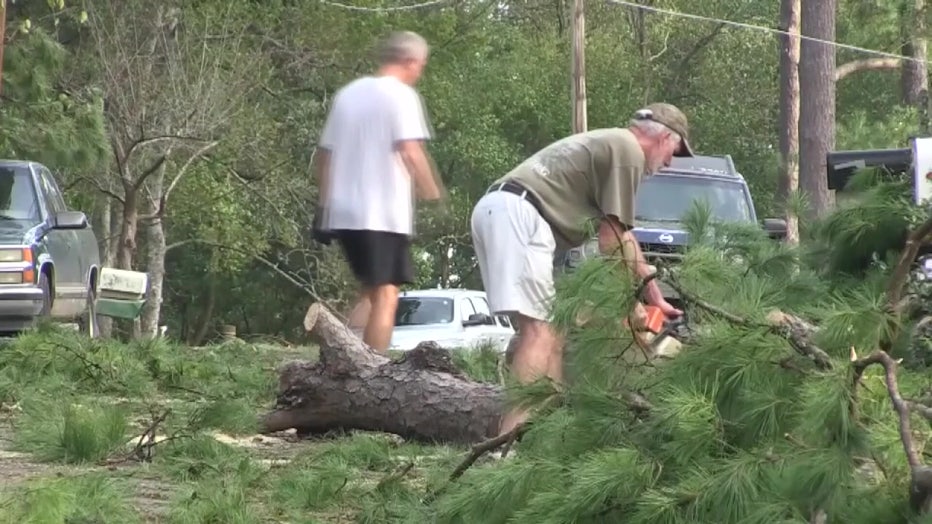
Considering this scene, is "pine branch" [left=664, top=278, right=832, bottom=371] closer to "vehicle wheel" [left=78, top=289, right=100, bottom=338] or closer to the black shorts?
the black shorts

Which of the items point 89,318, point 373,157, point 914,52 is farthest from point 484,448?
point 914,52

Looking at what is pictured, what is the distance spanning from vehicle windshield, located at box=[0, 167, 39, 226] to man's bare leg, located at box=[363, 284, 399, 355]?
6.07m

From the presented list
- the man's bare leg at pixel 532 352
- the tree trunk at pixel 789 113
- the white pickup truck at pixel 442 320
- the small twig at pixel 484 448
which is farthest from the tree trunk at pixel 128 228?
the small twig at pixel 484 448

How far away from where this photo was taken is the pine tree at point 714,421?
3107mm

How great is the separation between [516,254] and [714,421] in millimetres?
2393

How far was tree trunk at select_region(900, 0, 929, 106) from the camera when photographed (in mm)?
23281

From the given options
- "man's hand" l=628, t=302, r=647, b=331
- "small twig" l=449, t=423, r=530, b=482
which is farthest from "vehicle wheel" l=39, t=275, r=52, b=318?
"man's hand" l=628, t=302, r=647, b=331

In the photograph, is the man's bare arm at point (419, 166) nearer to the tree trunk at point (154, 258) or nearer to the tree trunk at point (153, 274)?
the tree trunk at point (154, 258)

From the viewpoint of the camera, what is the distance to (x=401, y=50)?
6949 mm

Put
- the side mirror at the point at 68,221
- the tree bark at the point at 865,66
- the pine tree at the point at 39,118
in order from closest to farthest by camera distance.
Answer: the side mirror at the point at 68,221, the pine tree at the point at 39,118, the tree bark at the point at 865,66

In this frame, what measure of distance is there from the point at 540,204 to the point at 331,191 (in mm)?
1342

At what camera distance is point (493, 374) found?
8.41 meters

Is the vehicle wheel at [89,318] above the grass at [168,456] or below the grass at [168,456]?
below

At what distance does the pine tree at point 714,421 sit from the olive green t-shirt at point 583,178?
1.11 metres
